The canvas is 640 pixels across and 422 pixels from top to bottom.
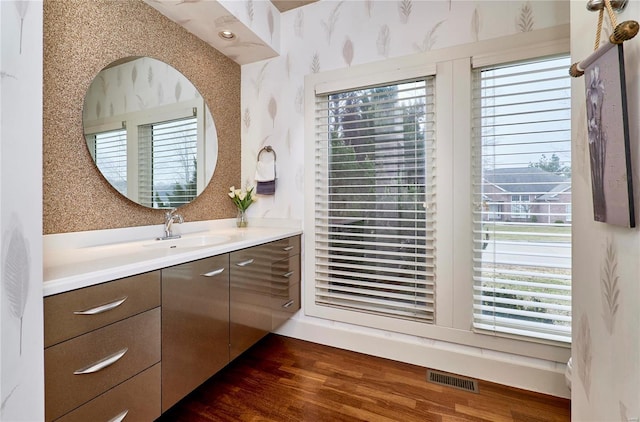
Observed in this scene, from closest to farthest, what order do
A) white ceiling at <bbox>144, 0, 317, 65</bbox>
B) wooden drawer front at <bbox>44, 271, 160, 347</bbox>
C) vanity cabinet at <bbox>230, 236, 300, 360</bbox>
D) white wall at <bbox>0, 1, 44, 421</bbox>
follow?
white wall at <bbox>0, 1, 44, 421</bbox>
wooden drawer front at <bbox>44, 271, 160, 347</bbox>
vanity cabinet at <bbox>230, 236, 300, 360</bbox>
white ceiling at <bbox>144, 0, 317, 65</bbox>

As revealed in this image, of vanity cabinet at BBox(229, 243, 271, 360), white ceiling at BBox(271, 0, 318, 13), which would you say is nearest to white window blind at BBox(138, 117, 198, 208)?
vanity cabinet at BBox(229, 243, 271, 360)

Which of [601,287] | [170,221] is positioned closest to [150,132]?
[170,221]

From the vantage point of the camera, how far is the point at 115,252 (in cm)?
138

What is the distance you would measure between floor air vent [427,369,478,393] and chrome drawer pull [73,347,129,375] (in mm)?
1672

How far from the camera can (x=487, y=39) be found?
1754 mm

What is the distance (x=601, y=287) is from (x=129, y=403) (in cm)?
165

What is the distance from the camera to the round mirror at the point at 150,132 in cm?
159

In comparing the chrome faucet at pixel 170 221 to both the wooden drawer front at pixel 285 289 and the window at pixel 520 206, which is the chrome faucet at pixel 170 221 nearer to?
the wooden drawer front at pixel 285 289

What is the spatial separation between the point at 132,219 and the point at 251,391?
124 cm

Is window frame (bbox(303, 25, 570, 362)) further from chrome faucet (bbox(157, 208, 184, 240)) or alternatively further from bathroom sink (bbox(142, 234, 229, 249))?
chrome faucet (bbox(157, 208, 184, 240))

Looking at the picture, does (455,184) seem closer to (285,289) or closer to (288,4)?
(285,289)

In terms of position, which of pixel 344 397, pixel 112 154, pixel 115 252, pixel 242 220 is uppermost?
pixel 112 154

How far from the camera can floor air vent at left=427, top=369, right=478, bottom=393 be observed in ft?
5.67

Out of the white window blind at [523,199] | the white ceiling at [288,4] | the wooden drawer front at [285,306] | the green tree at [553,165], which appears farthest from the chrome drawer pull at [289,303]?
the white ceiling at [288,4]
